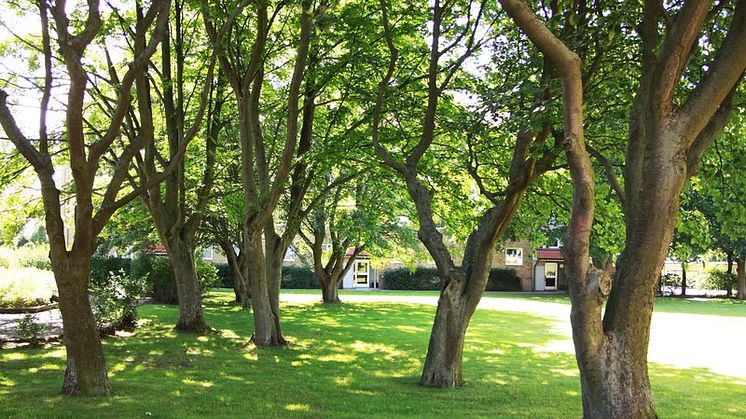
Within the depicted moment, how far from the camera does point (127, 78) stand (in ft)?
26.5

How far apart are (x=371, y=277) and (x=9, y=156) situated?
41585 mm

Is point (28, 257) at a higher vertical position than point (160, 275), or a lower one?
higher

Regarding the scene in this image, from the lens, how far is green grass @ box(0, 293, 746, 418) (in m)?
8.55

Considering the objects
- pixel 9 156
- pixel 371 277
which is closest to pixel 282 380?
pixel 9 156

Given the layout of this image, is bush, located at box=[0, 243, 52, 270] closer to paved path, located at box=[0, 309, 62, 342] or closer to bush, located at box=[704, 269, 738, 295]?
paved path, located at box=[0, 309, 62, 342]

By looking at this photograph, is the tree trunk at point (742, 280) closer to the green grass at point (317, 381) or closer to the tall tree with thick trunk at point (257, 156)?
the green grass at point (317, 381)

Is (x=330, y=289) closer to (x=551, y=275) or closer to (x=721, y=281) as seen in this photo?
(x=551, y=275)

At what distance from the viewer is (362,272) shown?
56719mm

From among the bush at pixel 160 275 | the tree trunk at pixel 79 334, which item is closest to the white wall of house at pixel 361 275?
the bush at pixel 160 275

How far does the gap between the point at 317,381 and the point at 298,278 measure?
4091 centimetres

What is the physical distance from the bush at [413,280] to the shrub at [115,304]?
116 feet

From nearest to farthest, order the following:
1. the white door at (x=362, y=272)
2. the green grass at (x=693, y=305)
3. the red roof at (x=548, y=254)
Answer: the green grass at (x=693, y=305)
the red roof at (x=548, y=254)
the white door at (x=362, y=272)

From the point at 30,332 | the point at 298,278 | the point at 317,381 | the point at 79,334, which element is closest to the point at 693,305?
the point at 298,278

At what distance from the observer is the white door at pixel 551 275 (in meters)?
58.2
